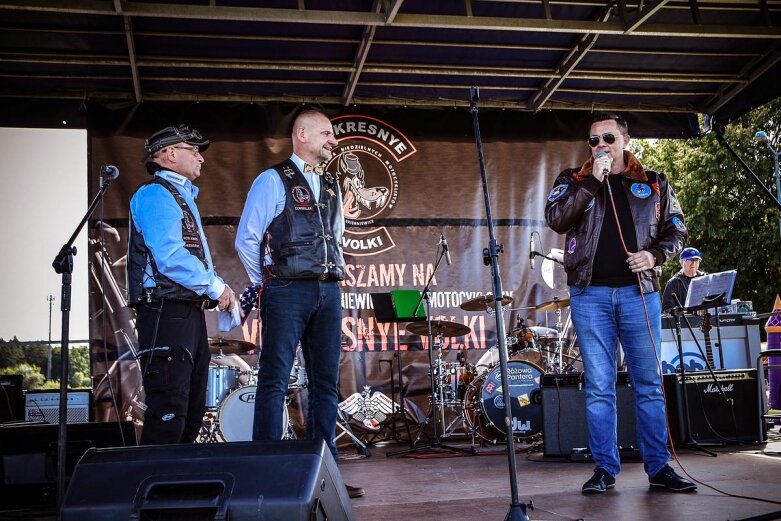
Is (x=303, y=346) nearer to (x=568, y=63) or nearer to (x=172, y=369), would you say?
(x=172, y=369)

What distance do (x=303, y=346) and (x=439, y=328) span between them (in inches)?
135

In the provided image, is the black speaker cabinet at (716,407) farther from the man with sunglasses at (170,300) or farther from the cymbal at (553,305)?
the man with sunglasses at (170,300)

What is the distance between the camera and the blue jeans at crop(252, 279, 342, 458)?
3.86 metres

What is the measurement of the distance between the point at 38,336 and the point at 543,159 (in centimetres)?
553

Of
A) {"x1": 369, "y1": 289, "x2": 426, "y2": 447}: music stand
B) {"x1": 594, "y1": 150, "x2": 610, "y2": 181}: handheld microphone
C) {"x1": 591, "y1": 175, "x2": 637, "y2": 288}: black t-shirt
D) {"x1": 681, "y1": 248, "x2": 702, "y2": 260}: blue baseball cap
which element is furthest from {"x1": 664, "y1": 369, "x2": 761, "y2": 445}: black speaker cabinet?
{"x1": 681, "y1": 248, "x2": 702, "y2": 260}: blue baseball cap

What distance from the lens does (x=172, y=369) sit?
3578 millimetres

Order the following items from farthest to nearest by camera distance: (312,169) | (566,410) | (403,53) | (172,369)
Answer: (403,53), (566,410), (312,169), (172,369)

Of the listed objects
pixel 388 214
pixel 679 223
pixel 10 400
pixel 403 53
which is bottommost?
pixel 10 400

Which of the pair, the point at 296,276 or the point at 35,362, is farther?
the point at 35,362

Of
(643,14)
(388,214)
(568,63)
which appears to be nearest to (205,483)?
(643,14)

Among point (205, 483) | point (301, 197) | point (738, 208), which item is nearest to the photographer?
point (205, 483)

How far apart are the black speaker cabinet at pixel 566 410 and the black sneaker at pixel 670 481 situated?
70.6 inches

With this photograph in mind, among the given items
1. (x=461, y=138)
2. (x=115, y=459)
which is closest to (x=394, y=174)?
(x=461, y=138)

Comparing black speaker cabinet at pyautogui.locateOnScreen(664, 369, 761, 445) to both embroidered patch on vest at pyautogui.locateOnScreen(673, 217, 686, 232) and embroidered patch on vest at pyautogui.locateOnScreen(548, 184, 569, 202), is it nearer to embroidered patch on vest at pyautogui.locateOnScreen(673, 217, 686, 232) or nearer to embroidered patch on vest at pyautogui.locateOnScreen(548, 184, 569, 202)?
embroidered patch on vest at pyautogui.locateOnScreen(673, 217, 686, 232)
